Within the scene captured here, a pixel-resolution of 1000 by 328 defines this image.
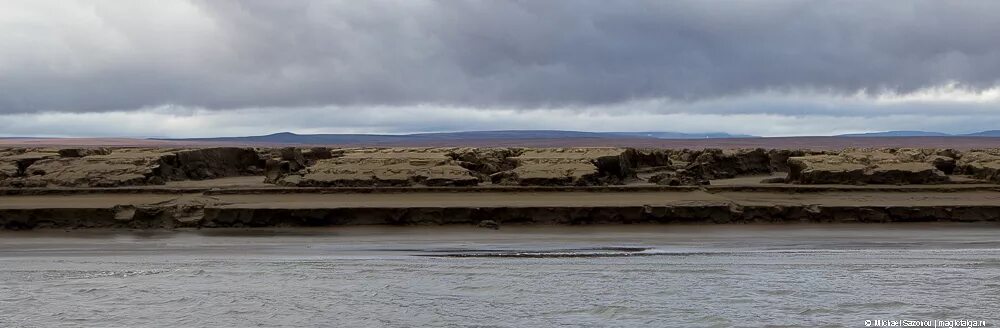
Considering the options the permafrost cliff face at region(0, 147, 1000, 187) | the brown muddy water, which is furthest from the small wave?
the permafrost cliff face at region(0, 147, 1000, 187)

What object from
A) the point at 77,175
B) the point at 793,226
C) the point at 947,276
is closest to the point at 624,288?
the point at 947,276

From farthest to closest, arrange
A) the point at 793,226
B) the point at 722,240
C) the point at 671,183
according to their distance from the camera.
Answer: the point at 671,183 → the point at 793,226 → the point at 722,240

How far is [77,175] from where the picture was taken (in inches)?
637

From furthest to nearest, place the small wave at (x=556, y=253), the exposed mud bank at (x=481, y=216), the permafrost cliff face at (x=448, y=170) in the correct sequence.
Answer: the permafrost cliff face at (x=448, y=170)
the exposed mud bank at (x=481, y=216)
the small wave at (x=556, y=253)

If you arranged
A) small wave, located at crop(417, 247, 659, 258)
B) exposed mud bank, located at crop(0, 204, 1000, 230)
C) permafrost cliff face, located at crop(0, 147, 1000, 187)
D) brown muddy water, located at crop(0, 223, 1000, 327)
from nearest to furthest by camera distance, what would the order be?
brown muddy water, located at crop(0, 223, 1000, 327) → small wave, located at crop(417, 247, 659, 258) → exposed mud bank, located at crop(0, 204, 1000, 230) → permafrost cliff face, located at crop(0, 147, 1000, 187)

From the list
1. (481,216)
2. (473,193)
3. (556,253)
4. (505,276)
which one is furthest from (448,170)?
(505,276)

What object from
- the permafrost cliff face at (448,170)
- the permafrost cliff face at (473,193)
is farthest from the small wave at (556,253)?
the permafrost cliff face at (448,170)

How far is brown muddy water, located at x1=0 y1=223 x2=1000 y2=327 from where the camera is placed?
8117 mm

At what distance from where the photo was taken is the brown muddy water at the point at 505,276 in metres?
8.12

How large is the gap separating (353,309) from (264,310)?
0.76 m

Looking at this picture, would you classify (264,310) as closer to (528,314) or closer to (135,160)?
(528,314)

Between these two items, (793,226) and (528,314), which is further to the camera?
(793,226)

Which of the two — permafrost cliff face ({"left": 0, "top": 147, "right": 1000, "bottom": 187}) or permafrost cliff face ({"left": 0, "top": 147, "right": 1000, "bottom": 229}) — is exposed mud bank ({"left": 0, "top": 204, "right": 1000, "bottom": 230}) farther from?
permafrost cliff face ({"left": 0, "top": 147, "right": 1000, "bottom": 187})

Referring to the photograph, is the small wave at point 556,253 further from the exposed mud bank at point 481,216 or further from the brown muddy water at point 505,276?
the exposed mud bank at point 481,216
